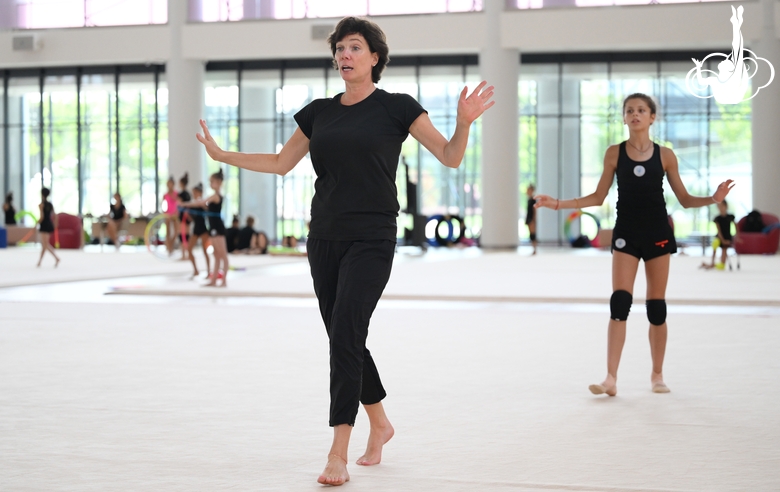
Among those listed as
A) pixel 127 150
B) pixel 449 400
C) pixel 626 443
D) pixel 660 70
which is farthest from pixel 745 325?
pixel 127 150

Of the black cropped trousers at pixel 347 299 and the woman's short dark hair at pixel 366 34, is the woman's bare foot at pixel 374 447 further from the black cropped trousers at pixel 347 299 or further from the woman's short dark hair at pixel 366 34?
the woman's short dark hair at pixel 366 34

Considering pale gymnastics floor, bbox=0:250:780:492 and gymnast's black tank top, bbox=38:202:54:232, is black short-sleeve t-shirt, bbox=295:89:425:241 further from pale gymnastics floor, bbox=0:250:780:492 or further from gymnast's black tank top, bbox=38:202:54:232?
gymnast's black tank top, bbox=38:202:54:232

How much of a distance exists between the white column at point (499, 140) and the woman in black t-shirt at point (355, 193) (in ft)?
80.2

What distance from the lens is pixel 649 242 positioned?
19.5 feet

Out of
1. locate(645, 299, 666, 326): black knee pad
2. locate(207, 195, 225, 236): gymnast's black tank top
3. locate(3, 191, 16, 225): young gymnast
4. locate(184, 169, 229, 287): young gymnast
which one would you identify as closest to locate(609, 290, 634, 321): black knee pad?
locate(645, 299, 666, 326): black knee pad

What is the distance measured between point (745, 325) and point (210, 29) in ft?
78.2

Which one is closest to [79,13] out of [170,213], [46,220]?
[170,213]

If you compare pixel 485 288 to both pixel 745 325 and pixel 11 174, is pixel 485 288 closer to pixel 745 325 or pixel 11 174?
pixel 745 325

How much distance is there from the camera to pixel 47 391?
5980 mm

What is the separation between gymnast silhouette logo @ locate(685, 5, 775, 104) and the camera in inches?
1067

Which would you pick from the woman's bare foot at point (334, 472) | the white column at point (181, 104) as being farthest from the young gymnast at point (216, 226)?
the white column at point (181, 104)

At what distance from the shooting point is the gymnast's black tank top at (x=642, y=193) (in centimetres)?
595

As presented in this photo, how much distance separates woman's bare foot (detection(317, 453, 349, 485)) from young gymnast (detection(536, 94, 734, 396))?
243 centimetres

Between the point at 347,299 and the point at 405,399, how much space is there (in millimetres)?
1965
